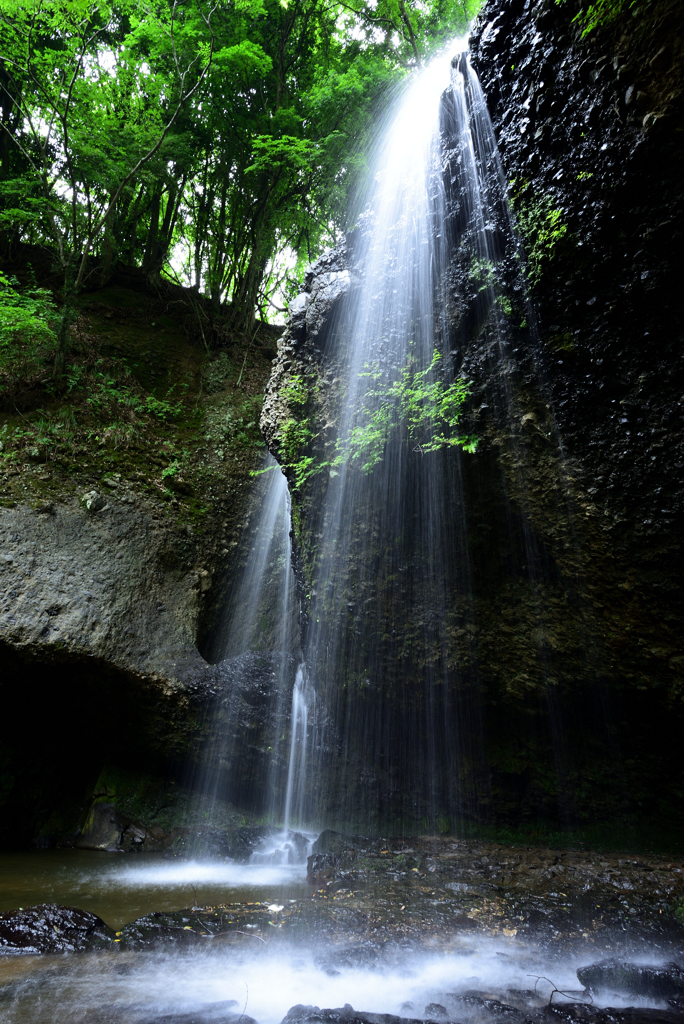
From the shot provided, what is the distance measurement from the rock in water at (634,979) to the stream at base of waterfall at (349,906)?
13 millimetres

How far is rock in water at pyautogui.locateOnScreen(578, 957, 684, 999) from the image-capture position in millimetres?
3229

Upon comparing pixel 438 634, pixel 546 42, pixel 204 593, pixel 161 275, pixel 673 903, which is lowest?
pixel 673 903

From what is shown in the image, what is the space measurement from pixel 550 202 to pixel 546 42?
4.88ft

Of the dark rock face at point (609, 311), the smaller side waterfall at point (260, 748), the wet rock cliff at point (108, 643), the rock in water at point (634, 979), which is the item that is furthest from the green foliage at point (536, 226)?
the wet rock cliff at point (108, 643)

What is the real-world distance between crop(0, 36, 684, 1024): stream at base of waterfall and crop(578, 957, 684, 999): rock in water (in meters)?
0.01

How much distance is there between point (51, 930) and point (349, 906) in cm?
251

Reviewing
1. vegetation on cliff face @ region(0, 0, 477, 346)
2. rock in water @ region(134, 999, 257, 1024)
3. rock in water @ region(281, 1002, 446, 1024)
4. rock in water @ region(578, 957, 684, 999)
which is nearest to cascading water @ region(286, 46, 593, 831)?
rock in water @ region(578, 957, 684, 999)

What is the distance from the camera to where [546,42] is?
14.6 feet

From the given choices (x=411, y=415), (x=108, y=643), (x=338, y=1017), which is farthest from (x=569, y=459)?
(x=108, y=643)

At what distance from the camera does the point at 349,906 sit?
179 inches

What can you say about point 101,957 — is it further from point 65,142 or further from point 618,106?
point 65,142

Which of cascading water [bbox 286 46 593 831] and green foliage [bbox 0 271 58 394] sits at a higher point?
green foliage [bbox 0 271 58 394]

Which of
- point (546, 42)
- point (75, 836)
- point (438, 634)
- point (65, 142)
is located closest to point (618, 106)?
point (546, 42)

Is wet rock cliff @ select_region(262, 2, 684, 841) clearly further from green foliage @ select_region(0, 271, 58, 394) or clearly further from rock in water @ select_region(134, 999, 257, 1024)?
green foliage @ select_region(0, 271, 58, 394)
